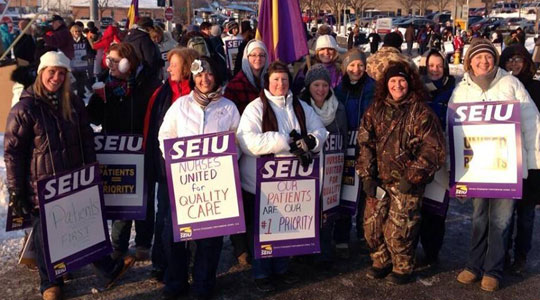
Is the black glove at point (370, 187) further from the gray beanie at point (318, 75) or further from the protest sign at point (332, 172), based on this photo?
the gray beanie at point (318, 75)

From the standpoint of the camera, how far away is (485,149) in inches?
179

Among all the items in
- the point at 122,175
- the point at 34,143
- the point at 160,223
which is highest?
the point at 34,143

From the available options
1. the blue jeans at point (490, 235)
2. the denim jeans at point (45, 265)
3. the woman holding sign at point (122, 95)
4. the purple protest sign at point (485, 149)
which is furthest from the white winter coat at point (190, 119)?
the blue jeans at point (490, 235)

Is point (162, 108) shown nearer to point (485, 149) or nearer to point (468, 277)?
point (485, 149)

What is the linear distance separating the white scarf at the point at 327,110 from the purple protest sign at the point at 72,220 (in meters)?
1.88

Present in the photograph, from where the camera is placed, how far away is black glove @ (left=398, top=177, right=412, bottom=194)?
174 inches

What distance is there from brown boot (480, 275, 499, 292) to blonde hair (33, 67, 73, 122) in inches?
143

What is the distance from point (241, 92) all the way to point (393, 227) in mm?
1732

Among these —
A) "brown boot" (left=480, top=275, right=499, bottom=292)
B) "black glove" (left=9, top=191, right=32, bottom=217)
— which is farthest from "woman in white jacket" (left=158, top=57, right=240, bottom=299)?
"brown boot" (left=480, top=275, right=499, bottom=292)

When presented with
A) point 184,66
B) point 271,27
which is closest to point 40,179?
point 184,66

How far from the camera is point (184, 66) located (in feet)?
14.4

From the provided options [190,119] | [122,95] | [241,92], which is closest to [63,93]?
[122,95]

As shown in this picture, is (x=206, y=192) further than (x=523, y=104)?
No

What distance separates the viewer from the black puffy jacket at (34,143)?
3.99 metres
